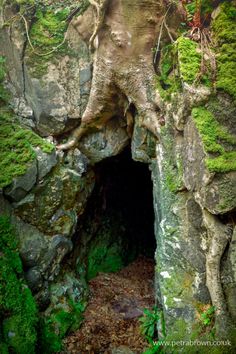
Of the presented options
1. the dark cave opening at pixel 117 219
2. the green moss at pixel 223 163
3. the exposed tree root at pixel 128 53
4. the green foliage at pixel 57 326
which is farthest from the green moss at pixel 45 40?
the green foliage at pixel 57 326

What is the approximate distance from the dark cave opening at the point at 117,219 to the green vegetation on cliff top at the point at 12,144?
2.09m

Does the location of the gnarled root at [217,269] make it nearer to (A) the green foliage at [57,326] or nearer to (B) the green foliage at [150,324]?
(B) the green foliage at [150,324]

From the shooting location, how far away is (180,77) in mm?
5070

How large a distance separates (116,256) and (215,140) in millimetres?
5626

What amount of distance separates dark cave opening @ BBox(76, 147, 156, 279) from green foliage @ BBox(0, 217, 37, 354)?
7.01 feet

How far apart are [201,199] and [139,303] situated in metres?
3.98

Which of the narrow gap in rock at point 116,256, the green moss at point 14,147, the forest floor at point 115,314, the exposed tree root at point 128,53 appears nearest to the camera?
the exposed tree root at point 128,53

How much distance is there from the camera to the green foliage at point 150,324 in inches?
251

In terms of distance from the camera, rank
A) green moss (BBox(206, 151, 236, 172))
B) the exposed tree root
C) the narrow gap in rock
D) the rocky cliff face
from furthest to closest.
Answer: the narrow gap in rock, the exposed tree root, the rocky cliff face, green moss (BBox(206, 151, 236, 172))

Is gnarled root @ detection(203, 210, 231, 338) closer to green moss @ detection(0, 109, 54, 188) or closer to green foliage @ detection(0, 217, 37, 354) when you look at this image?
green foliage @ detection(0, 217, 37, 354)

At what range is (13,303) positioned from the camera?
526 centimetres

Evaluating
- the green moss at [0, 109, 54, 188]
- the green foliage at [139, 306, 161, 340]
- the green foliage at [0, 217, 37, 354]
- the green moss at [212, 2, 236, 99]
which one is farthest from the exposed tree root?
the green foliage at [139, 306, 161, 340]

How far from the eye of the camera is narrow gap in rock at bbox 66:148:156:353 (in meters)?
6.50

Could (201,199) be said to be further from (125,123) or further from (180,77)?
(125,123)
